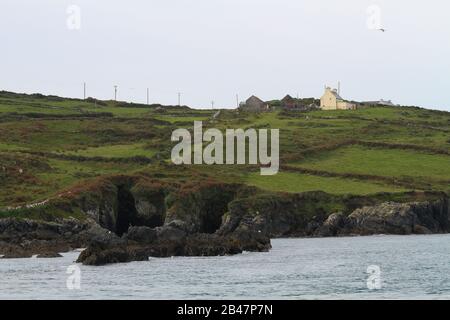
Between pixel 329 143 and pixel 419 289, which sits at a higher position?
pixel 329 143

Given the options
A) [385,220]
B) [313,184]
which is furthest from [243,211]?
[385,220]

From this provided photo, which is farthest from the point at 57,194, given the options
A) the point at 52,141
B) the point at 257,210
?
the point at 52,141

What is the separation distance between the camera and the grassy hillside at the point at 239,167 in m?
133

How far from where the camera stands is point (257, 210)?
119125mm

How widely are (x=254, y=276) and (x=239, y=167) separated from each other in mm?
79803

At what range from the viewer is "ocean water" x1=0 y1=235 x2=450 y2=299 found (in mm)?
54812

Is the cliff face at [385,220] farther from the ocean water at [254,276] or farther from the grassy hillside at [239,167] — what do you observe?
the ocean water at [254,276]

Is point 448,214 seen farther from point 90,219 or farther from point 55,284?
point 55,284

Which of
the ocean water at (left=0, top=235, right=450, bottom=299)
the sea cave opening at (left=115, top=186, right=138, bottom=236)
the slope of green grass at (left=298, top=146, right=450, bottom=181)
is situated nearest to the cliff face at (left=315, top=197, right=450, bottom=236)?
the slope of green grass at (left=298, top=146, right=450, bottom=181)

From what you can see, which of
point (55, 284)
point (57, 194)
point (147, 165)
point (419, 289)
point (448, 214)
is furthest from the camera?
point (147, 165)

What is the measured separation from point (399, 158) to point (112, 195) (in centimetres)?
5342

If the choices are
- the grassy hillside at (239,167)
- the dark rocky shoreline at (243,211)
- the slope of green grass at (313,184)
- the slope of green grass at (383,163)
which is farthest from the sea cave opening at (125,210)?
the slope of green grass at (383,163)

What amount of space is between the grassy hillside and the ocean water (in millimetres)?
38355

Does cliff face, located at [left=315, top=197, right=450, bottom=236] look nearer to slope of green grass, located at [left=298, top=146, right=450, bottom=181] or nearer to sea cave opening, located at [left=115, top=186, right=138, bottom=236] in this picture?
slope of green grass, located at [left=298, top=146, right=450, bottom=181]
